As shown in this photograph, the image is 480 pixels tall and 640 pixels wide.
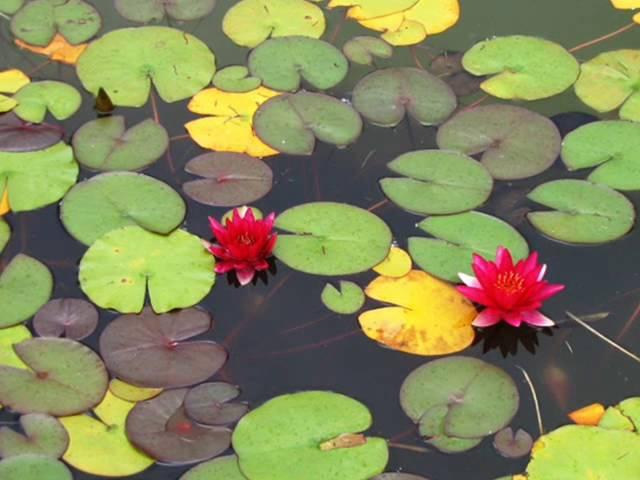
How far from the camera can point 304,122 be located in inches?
137

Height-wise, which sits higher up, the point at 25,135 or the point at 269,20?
the point at 269,20

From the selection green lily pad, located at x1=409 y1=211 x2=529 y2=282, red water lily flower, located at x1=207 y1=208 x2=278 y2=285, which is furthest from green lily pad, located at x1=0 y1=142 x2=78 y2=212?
green lily pad, located at x1=409 y1=211 x2=529 y2=282

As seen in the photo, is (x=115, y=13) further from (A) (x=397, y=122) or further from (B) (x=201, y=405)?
(B) (x=201, y=405)

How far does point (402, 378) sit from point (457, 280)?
37cm

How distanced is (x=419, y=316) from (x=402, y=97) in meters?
0.96

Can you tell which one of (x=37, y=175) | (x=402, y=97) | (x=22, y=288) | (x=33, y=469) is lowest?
(x=33, y=469)

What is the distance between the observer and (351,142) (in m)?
3.44

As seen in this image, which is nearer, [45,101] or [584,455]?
[584,455]

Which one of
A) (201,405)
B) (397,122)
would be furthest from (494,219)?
(201,405)

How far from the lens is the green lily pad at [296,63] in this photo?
11.9 ft

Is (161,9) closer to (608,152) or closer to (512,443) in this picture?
(608,152)

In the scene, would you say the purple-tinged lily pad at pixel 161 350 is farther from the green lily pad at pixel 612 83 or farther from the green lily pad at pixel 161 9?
the green lily pad at pixel 612 83

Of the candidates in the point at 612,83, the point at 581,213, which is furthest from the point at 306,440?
the point at 612,83

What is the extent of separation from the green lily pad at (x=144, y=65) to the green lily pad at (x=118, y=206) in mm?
433
